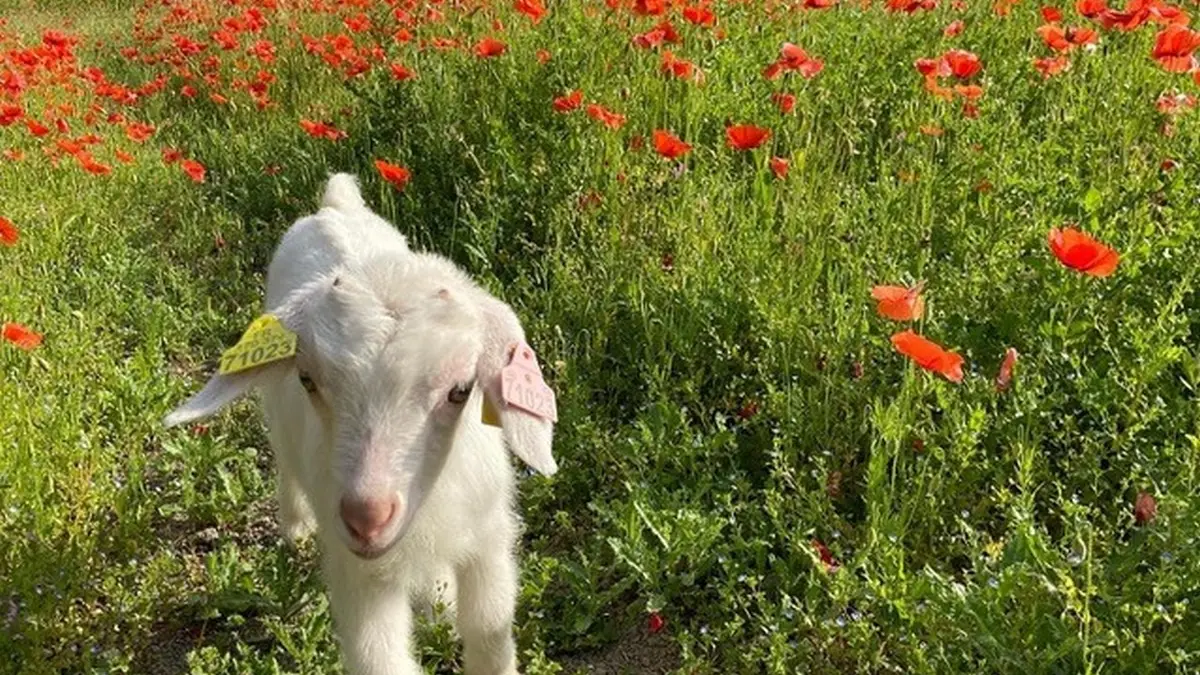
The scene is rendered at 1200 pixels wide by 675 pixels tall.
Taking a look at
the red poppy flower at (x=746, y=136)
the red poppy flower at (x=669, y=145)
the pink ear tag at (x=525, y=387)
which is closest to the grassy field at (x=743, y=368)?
A: the red poppy flower at (x=746, y=136)

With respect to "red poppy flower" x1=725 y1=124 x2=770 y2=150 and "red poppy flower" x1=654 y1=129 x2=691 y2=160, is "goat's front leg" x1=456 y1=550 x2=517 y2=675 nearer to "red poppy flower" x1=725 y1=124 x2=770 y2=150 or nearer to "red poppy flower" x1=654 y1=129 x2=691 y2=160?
"red poppy flower" x1=654 y1=129 x2=691 y2=160

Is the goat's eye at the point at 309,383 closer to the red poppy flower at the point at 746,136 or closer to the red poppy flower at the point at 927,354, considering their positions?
the red poppy flower at the point at 927,354

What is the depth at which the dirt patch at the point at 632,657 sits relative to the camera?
2.87 metres

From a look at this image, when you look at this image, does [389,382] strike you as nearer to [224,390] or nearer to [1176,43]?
[224,390]

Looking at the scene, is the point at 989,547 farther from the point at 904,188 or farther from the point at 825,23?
the point at 825,23

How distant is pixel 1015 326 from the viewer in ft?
9.99

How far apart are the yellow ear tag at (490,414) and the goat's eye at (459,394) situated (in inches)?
2.1

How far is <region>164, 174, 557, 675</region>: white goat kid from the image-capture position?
1979 millimetres

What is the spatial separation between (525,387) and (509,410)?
0.21ft

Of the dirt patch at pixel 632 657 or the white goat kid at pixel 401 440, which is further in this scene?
Result: the dirt patch at pixel 632 657

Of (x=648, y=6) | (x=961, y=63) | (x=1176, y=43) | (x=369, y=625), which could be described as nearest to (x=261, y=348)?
(x=369, y=625)

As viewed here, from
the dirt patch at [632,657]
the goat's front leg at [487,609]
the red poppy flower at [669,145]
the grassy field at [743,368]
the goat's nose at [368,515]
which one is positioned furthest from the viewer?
the red poppy flower at [669,145]

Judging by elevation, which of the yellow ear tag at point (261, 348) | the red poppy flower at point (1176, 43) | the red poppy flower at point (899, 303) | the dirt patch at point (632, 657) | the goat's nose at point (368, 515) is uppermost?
the red poppy flower at point (1176, 43)

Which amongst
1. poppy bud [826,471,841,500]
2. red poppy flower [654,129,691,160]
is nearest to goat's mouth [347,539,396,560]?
poppy bud [826,471,841,500]
